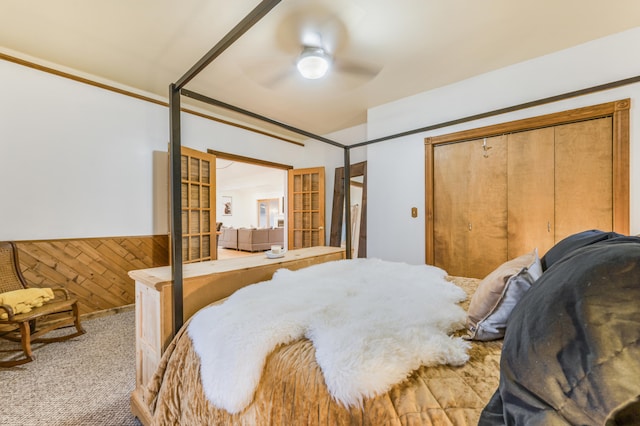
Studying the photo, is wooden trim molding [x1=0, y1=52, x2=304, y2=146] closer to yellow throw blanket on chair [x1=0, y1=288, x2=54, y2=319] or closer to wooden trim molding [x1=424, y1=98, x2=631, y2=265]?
yellow throw blanket on chair [x1=0, y1=288, x2=54, y2=319]

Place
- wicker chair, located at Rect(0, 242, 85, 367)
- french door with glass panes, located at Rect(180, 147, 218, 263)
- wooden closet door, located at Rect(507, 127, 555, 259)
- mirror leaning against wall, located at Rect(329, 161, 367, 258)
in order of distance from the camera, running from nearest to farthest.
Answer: wicker chair, located at Rect(0, 242, 85, 367)
wooden closet door, located at Rect(507, 127, 555, 259)
french door with glass panes, located at Rect(180, 147, 218, 263)
mirror leaning against wall, located at Rect(329, 161, 367, 258)

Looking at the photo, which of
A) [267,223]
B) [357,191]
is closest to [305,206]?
[357,191]

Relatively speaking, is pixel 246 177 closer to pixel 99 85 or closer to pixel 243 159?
pixel 243 159

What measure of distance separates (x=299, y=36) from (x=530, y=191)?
251cm

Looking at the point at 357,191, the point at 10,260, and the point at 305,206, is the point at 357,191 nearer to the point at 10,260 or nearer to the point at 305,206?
the point at 305,206

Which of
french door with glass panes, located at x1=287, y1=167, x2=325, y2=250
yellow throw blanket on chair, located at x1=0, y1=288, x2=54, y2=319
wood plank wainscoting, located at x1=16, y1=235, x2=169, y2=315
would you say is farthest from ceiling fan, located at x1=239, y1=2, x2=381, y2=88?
yellow throw blanket on chair, located at x1=0, y1=288, x2=54, y2=319

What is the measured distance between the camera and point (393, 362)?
740 millimetres

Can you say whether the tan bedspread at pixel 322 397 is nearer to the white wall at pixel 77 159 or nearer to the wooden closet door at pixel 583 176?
the wooden closet door at pixel 583 176

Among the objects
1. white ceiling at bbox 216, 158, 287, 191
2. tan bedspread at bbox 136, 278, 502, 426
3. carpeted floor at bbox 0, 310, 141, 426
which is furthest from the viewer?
white ceiling at bbox 216, 158, 287, 191

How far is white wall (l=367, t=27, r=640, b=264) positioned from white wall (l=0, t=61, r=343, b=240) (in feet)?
8.95

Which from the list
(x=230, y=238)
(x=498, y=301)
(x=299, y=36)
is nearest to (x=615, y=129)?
(x=498, y=301)

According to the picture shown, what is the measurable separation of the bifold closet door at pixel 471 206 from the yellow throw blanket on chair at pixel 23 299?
150 inches

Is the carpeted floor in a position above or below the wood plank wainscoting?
below

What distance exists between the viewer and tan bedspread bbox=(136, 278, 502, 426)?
65 centimetres
